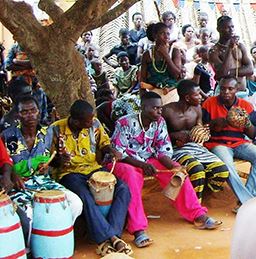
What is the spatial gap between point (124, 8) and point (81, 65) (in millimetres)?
777

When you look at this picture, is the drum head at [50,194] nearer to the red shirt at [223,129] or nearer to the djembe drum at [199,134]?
the djembe drum at [199,134]

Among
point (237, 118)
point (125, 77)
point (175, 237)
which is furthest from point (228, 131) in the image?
point (125, 77)

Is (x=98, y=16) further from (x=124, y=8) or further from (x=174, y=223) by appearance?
(x=174, y=223)

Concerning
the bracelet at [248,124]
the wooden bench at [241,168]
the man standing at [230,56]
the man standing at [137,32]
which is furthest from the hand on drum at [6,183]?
the man standing at [137,32]

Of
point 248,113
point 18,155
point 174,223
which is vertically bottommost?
point 174,223

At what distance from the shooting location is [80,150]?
4324 millimetres

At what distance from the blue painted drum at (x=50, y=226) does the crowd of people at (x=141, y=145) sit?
0.25 feet

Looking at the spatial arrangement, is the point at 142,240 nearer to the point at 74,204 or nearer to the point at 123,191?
the point at 123,191

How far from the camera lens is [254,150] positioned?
5203mm

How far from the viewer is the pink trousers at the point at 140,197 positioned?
420cm

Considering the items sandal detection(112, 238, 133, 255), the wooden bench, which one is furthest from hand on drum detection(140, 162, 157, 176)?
sandal detection(112, 238, 133, 255)

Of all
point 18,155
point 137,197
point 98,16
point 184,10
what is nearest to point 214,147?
point 137,197

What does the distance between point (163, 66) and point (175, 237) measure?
2.14 meters

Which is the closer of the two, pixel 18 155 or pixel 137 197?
pixel 18 155
